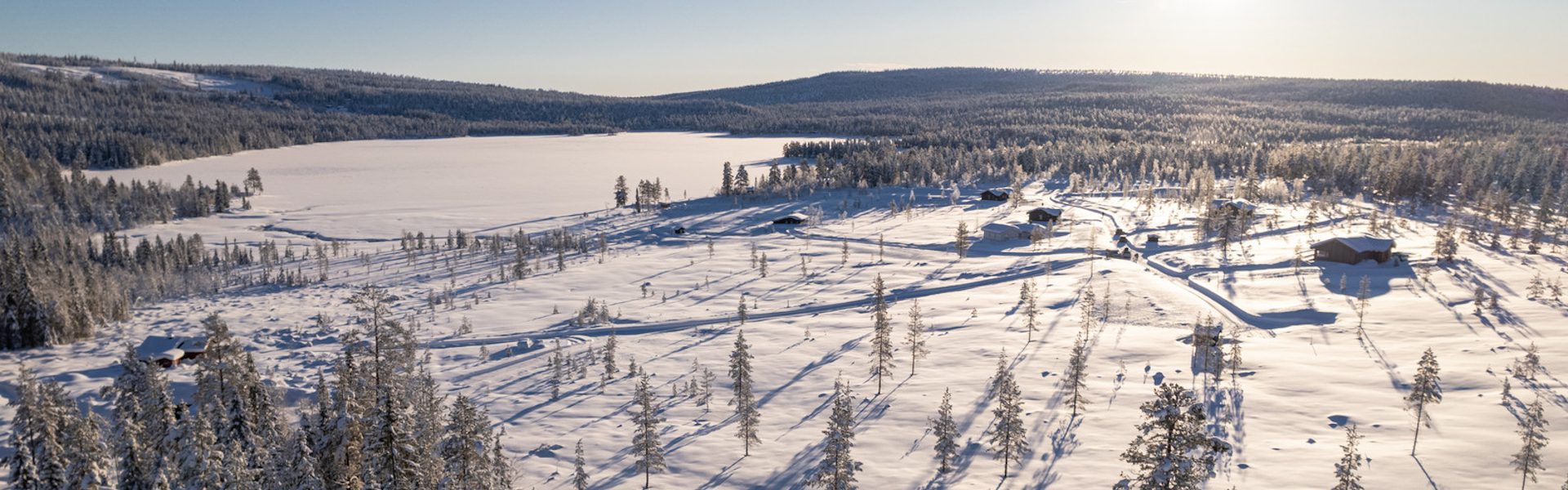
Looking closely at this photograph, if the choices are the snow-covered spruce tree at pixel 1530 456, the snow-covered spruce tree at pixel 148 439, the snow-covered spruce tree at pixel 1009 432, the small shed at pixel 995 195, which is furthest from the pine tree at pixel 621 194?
the snow-covered spruce tree at pixel 1530 456

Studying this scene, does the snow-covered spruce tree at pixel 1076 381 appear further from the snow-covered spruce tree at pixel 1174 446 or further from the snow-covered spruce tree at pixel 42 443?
the snow-covered spruce tree at pixel 42 443

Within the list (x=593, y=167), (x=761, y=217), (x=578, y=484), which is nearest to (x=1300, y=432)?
(x=578, y=484)

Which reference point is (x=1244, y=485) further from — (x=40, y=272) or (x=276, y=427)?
(x=40, y=272)

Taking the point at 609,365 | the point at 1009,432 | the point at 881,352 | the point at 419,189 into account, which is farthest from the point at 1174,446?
the point at 419,189

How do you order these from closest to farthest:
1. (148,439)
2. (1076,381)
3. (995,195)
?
(148,439) → (1076,381) → (995,195)

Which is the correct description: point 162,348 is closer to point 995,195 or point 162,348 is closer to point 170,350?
point 170,350

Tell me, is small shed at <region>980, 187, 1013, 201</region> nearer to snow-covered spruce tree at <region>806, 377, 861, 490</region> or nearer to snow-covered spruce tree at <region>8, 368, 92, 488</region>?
snow-covered spruce tree at <region>806, 377, 861, 490</region>

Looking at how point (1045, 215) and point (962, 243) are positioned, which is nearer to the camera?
point (962, 243)
